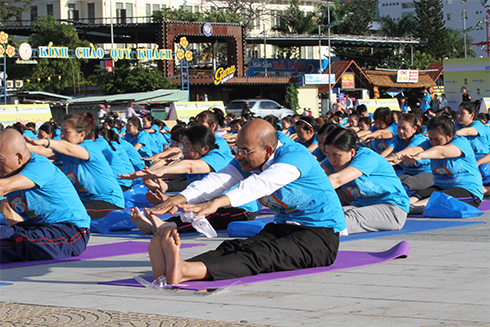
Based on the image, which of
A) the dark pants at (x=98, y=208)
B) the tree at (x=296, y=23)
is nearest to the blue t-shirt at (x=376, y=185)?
the dark pants at (x=98, y=208)

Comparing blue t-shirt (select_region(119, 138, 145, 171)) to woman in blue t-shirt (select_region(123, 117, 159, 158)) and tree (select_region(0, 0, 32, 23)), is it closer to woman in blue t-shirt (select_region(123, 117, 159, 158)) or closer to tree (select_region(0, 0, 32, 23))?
woman in blue t-shirt (select_region(123, 117, 159, 158))

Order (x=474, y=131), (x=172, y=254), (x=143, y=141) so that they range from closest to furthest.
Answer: (x=172, y=254), (x=474, y=131), (x=143, y=141)

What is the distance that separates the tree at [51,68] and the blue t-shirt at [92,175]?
1350 inches

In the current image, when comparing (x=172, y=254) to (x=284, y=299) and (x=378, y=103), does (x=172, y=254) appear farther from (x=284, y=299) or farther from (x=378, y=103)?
(x=378, y=103)

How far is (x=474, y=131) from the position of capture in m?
9.50

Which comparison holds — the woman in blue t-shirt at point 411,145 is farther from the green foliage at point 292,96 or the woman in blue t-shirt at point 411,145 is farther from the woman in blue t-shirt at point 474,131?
the green foliage at point 292,96

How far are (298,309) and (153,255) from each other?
41.7 inches

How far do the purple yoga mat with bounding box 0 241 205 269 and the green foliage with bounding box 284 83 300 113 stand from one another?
38374 millimetres

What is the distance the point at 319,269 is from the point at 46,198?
250cm

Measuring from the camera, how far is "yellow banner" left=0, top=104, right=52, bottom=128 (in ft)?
62.1

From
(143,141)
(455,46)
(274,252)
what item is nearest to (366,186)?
(274,252)

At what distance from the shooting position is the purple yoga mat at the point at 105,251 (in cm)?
550

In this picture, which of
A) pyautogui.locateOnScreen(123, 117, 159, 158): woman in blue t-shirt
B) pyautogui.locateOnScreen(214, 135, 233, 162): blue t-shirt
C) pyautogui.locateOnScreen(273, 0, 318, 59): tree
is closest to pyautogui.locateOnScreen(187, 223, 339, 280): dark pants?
pyautogui.locateOnScreen(214, 135, 233, 162): blue t-shirt

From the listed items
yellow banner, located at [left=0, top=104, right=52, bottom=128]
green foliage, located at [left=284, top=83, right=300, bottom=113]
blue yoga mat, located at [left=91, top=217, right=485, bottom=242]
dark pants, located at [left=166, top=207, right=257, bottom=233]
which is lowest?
blue yoga mat, located at [left=91, top=217, right=485, bottom=242]
